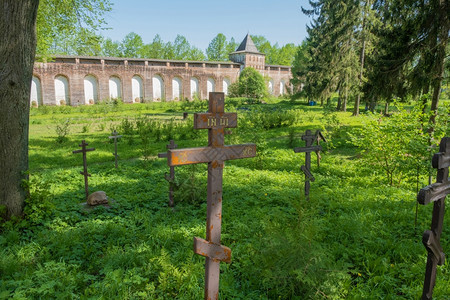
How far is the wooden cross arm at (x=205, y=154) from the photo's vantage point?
8.00 ft

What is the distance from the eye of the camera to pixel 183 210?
521cm

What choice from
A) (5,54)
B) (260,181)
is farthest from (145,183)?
(5,54)

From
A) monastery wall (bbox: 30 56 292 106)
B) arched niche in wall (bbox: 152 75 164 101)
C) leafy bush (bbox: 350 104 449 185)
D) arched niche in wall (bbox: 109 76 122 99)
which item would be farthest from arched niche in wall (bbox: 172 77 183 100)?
leafy bush (bbox: 350 104 449 185)

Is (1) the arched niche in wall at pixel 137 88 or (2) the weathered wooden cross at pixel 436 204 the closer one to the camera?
(2) the weathered wooden cross at pixel 436 204

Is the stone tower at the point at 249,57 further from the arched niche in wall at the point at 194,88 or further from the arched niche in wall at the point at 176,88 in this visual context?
the arched niche in wall at the point at 176,88

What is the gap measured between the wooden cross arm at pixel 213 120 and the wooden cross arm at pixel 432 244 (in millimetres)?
1904

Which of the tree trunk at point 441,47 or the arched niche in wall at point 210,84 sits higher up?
the arched niche in wall at point 210,84

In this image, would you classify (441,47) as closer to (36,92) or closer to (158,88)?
(36,92)

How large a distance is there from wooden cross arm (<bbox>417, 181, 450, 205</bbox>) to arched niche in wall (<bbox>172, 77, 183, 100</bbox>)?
37441mm

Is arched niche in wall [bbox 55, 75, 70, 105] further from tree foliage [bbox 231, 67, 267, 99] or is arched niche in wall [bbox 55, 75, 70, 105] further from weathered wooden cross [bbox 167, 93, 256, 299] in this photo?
weathered wooden cross [bbox 167, 93, 256, 299]

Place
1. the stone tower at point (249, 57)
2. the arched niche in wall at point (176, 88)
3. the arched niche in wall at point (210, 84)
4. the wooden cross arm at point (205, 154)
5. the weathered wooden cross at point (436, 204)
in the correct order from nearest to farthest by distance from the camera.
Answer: the wooden cross arm at point (205, 154), the weathered wooden cross at point (436, 204), the arched niche in wall at point (176, 88), the arched niche in wall at point (210, 84), the stone tower at point (249, 57)

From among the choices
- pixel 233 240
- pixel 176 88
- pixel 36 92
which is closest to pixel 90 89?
pixel 36 92

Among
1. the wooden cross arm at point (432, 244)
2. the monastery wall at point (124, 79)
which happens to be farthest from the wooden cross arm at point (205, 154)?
the monastery wall at point (124, 79)

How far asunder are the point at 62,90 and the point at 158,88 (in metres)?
10.6
